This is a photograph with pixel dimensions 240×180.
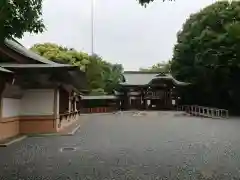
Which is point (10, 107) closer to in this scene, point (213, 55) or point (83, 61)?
point (213, 55)

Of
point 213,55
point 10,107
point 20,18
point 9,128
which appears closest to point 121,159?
point 20,18

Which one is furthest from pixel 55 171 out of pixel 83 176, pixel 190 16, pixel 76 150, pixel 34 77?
pixel 190 16

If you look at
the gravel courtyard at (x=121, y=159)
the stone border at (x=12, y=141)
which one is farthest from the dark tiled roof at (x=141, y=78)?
the gravel courtyard at (x=121, y=159)

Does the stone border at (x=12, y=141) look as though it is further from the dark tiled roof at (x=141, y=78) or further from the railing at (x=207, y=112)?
the dark tiled roof at (x=141, y=78)

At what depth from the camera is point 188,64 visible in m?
47.5

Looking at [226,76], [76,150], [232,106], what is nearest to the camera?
[76,150]

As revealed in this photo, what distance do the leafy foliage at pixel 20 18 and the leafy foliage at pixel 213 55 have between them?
100ft

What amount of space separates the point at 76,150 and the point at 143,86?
39.8 meters

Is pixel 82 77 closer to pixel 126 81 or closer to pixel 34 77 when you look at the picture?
pixel 34 77

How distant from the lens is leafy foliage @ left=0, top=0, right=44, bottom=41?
8.38m

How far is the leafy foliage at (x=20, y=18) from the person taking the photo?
27.5 ft

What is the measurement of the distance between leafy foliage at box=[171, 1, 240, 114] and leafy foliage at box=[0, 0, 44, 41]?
3051cm

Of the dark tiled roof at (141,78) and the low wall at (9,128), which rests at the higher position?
the dark tiled roof at (141,78)

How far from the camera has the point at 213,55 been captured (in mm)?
38656
